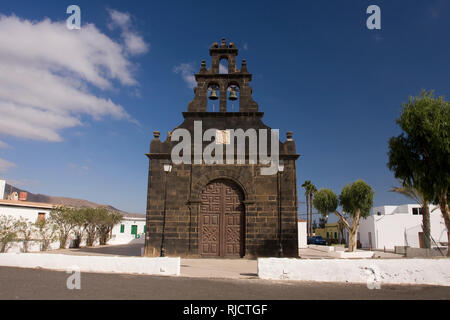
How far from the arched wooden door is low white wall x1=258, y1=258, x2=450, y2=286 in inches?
202

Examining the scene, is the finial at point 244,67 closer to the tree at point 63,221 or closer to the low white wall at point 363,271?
the low white wall at point 363,271

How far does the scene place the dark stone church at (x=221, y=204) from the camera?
45.8 ft

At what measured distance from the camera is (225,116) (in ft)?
50.9

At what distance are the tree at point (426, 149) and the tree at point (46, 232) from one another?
20104 millimetres

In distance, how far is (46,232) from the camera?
66.5 feet

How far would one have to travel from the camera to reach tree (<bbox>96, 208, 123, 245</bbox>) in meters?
25.5

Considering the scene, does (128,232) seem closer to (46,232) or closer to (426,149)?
(46,232)

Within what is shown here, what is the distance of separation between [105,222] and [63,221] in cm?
476

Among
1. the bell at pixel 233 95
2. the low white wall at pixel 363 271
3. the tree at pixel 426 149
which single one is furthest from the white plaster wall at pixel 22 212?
the tree at pixel 426 149

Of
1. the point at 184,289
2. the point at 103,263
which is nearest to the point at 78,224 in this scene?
the point at 103,263
